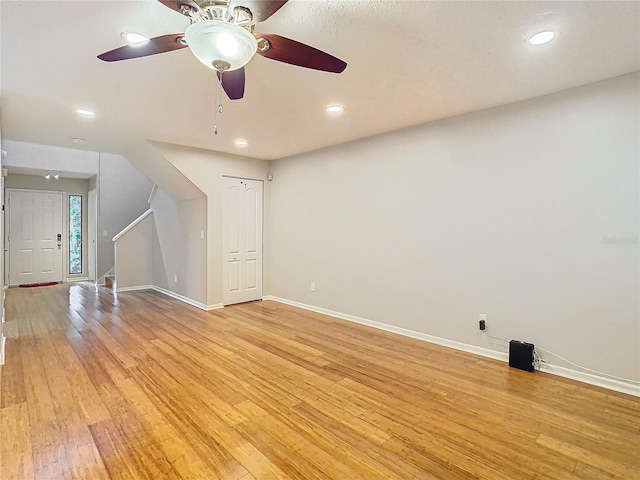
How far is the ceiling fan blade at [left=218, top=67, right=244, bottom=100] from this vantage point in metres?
2.01

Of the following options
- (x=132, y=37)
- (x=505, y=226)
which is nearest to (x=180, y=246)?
(x=132, y=37)

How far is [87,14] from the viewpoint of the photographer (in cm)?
184

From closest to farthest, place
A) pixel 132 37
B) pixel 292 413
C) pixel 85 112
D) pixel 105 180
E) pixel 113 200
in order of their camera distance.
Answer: pixel 132 37, pixel 292 413, pixel 85 112, pixel 105 180, pixel 113 200

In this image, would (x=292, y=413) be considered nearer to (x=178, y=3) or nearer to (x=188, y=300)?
(x=178, y=3)

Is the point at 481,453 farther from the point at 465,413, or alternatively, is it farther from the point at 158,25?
the point at 158,25

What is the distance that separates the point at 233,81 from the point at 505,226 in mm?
2752

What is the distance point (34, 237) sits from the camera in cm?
761

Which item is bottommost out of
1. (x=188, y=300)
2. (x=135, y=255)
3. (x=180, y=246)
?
(x=188, y=300)

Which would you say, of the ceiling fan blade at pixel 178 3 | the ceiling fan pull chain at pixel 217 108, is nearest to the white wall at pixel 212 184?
the ceiling fan pull chain at pixel 217 108

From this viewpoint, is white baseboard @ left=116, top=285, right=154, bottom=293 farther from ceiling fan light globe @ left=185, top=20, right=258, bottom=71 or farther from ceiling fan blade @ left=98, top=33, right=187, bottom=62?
ceiling fan light globe @ left=185, top=20, right=258, bottom=71

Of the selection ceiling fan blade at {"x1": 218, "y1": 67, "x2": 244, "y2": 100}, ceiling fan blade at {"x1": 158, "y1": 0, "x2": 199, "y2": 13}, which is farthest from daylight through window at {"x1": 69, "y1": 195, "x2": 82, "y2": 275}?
ceiling fan blade at {"x1": 158, "y1": 0, "x2": 199, "y2": 13}

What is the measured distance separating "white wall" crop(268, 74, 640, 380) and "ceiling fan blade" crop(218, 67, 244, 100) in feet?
7.75

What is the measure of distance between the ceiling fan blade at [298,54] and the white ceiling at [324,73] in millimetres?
238

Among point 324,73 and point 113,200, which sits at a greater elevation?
point 324,73
